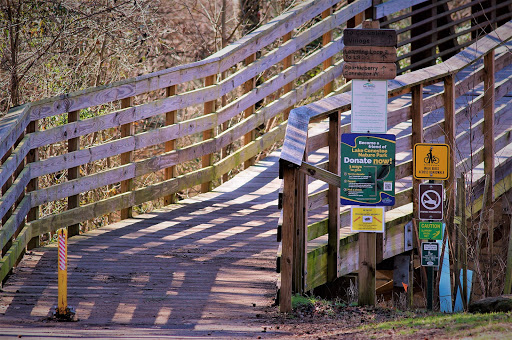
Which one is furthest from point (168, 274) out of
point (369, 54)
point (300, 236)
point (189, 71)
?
point (189, 71)

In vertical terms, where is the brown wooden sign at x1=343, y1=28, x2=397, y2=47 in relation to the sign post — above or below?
above

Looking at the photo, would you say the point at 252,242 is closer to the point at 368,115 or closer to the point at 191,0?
the point at 368,115

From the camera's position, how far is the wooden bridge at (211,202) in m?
5.82

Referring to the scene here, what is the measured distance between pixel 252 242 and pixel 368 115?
8.09 feet

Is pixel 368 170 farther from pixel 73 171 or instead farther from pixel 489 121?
pixel 73 171

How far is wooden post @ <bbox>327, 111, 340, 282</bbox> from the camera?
6367 mm

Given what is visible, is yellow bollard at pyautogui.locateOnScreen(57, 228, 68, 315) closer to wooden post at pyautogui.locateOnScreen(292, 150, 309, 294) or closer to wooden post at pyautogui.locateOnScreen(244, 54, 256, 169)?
wooden post at pyautogui.locateOnScreen(292, 150, 309, 294)

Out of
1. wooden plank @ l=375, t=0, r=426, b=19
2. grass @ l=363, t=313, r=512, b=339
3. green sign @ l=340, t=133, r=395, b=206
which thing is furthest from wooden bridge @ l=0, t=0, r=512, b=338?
wooden plank @ l=375, t=0, r=426, b=19

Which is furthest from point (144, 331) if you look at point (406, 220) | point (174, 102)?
point (174, 102)

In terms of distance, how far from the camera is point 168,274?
6703 mm

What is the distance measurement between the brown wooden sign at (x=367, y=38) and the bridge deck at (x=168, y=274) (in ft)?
6.60

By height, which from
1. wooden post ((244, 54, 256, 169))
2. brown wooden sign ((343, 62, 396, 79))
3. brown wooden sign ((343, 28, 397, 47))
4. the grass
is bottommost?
the grass

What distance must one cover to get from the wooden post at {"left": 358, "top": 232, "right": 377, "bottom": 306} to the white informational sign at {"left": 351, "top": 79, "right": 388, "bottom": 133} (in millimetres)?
776

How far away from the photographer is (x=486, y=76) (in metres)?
8.19
